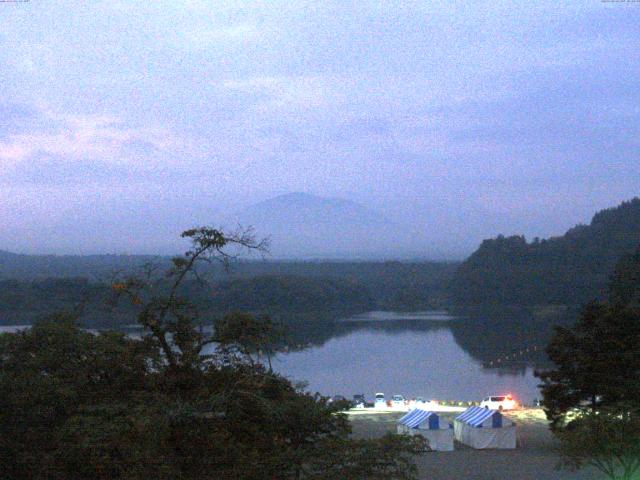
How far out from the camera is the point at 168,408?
5.17 metres

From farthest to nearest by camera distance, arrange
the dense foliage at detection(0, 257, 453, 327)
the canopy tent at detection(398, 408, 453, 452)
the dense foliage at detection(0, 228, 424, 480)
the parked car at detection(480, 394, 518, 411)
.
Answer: the dense foliage at detection(0, 257, 453, 327)
the parked car at detection(480, 394, 518, 411)
the canopy tent at detection(398, 408, 453, 452)
the dense foliage at detection(0, 228, 424, 480)

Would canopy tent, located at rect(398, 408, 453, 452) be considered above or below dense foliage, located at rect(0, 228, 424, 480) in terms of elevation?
below

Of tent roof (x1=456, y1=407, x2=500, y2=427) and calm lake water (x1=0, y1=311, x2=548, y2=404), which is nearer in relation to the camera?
tent roof (x1=456, y1=407, x2=500, y2=427)

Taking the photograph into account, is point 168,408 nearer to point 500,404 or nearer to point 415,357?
point 500,404

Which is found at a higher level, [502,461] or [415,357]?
[502,461]

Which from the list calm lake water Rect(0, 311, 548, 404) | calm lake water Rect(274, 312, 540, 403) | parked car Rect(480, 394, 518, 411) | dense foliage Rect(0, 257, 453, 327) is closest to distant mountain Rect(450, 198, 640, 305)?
dense foliage Rect(0, 257, 453, 327)

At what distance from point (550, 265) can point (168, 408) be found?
47.4 m

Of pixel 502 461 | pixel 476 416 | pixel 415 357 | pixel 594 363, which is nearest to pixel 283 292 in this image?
pixel 415 357

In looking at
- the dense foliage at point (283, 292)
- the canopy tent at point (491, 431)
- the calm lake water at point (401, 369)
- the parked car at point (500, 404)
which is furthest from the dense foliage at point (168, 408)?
the parked car at point (500, 404)

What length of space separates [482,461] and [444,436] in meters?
1.13

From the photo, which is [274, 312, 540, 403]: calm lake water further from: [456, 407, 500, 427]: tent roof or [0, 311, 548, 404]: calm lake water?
[456, 407, 500, 427]: tent roof

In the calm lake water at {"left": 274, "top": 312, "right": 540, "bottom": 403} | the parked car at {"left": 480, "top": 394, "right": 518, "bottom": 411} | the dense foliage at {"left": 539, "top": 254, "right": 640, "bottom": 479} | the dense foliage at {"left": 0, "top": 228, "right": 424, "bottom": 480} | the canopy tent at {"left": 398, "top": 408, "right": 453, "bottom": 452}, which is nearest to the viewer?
the dense foliage at {"left": 0, "top": 228, "right": 424, "bottom": 480}

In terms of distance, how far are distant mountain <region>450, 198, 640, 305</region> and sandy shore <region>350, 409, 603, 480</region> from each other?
32.4 meters

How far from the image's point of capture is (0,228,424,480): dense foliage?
4941mm
